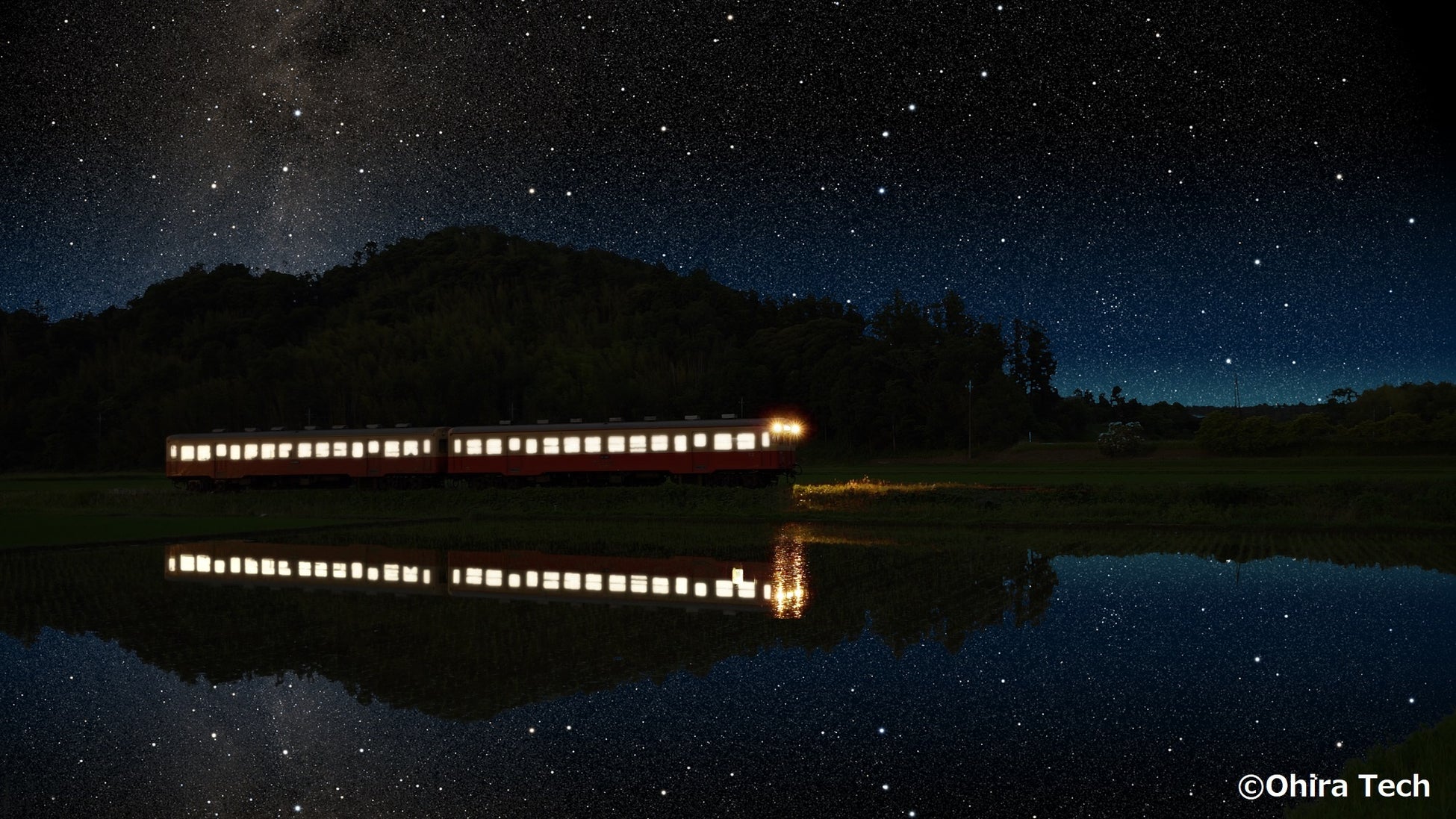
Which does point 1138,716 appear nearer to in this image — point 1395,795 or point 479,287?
point 1395,795

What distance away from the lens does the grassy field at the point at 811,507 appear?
89.4ft

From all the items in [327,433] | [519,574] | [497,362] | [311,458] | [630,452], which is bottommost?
[519,574]

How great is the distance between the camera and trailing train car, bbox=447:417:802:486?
1597 inches

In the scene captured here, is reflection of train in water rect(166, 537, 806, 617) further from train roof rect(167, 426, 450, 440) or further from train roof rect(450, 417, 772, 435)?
train roof rect(167, 426, 450, 440)

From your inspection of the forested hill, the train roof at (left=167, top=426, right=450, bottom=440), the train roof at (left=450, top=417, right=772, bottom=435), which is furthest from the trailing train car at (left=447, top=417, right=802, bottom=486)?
the forested hill

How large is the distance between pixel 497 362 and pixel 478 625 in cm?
7150

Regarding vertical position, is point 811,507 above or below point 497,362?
below

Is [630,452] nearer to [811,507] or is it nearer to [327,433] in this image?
[811,507]

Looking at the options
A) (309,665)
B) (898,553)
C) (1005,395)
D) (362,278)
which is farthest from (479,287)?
(309,665)

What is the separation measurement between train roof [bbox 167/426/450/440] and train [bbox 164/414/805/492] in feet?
0.16

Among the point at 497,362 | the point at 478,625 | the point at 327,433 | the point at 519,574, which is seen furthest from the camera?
the point at 497,362

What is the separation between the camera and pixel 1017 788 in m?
7.46

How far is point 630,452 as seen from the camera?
41.8 m

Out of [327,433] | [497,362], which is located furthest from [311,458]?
[497,362]
